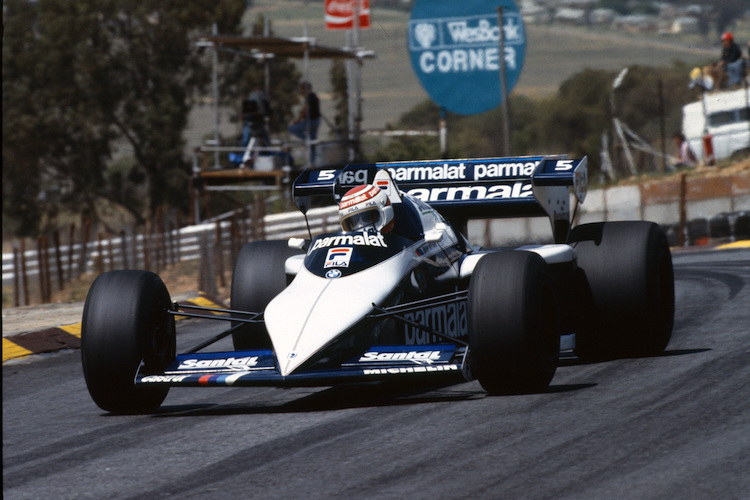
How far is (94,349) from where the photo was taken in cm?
729

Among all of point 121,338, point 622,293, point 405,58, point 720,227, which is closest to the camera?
point 121,338

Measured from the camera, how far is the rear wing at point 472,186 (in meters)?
9.28

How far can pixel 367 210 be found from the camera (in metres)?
8.05

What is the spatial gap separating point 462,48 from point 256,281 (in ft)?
57.2

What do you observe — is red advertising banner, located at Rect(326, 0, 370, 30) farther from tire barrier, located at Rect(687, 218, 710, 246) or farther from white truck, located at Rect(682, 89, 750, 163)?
tire barrier, located at Rect(687, 218, 710, 246)

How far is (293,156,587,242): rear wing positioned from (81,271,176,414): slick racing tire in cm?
212

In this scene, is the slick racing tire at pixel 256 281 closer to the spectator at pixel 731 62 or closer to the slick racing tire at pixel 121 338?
the slick racing tire at pixel 121 338

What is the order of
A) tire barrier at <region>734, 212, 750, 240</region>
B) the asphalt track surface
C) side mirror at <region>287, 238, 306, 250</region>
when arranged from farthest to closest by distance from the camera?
tire barrier at <region>734, 212, 750, 240</region> < side mirror at <region>287, 238, 306, 250</region> < the asphalt track surface

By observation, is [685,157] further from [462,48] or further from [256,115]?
[256,115]

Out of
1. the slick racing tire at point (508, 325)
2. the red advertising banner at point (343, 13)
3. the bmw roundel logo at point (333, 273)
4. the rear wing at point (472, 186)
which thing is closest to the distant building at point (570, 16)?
the red advertising banner at point (343, 13)

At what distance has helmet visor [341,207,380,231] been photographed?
8047 mm

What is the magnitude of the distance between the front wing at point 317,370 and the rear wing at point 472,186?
7.25ft

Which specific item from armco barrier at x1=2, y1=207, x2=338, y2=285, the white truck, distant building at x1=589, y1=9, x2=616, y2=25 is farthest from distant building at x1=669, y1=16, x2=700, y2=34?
armco barrier at x1=2, y1=207, x2=338, y2=285

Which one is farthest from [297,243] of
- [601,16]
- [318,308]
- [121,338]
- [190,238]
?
[601,16]
